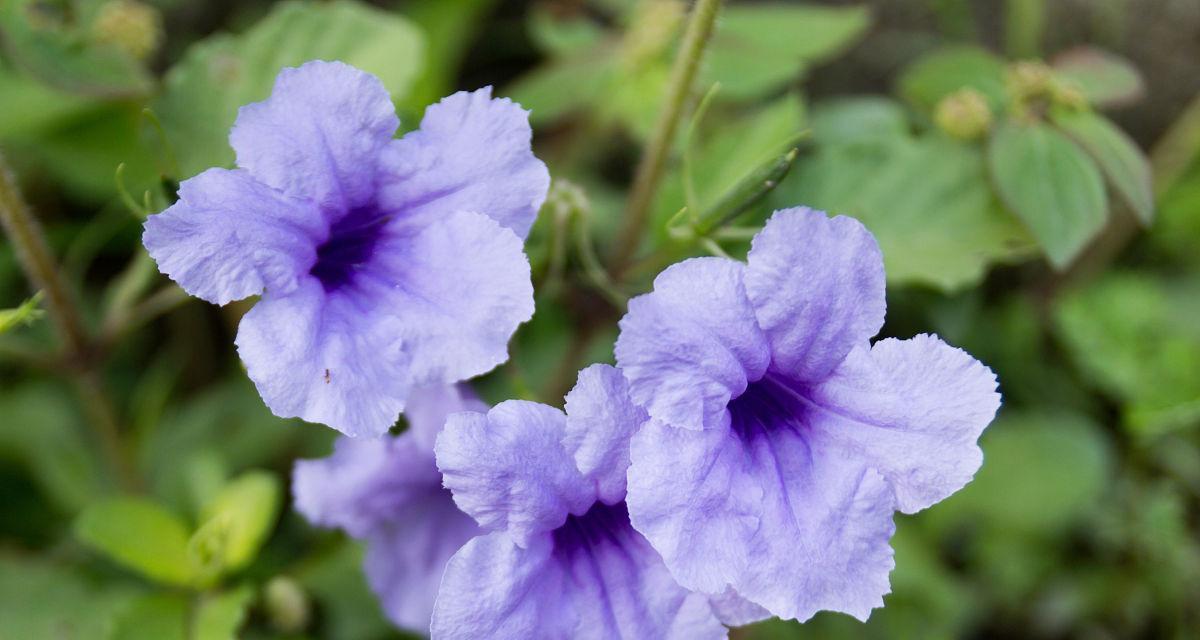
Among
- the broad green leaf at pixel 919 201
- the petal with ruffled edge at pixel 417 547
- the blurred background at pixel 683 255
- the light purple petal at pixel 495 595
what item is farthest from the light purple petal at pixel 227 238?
the broad green leaf at pixel 919 201

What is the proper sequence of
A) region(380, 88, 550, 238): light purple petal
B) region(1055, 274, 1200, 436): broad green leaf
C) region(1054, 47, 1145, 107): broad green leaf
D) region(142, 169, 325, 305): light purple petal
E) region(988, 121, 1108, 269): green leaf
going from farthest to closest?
1. region(1055, 274, 1200, 436): broad green leaf
2. region(1054, 47, 1145, 107): broad green leaf
3. region(988, 121, 1108, 269): green leaf
4. region(380, 88, 550, 238): light purple petal
5. region(142, 169, 325, 305): light purple petal

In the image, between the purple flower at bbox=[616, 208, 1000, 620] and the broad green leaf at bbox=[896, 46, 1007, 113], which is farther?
the broad green leaf at bbox=[896, 46, 1007, 113]

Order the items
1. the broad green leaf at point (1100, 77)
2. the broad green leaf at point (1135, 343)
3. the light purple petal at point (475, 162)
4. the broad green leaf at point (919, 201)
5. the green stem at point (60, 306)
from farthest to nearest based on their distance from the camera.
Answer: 1. the broad green leaf at point (1135, 343)
2. the broad green leaf at point (1100, 77)
3. the broad green leaf at point (919, 201)
4. the green stem at point (60, 306)
5. the light purple petal at point (475, 162)

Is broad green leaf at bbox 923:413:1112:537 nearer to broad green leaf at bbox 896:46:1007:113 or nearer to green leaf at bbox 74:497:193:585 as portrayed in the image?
broad green leaf at bbox 896:46:1007:113

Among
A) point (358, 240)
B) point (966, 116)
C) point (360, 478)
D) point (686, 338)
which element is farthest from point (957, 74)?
point (360, 478)

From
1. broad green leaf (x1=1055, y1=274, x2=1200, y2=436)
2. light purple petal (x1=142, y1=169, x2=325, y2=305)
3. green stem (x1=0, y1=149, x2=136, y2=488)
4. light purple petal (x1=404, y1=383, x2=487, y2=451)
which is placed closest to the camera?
light purple petal (x1=142, y1=169, x2=325, y2=305)

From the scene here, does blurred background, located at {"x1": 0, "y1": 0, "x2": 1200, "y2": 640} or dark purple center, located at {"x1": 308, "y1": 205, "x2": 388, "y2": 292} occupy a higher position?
dark purple center, located at {"x1": 308, "y1": 205, "x2": 388, "y2": 292}

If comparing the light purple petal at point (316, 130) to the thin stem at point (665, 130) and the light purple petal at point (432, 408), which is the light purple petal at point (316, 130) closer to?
the light purple petal at point (432, 408)

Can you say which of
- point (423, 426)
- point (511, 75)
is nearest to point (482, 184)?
point (423, 426)

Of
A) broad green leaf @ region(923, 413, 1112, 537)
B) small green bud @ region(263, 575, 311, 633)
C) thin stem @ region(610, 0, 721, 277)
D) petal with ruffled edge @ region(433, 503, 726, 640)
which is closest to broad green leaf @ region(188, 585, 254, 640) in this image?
small green bud @ region(263, 575, 311, 633)
